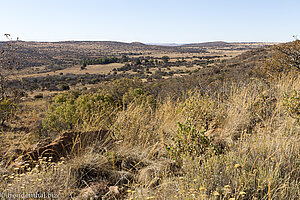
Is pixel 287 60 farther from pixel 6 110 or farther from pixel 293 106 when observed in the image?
pixel 6 110

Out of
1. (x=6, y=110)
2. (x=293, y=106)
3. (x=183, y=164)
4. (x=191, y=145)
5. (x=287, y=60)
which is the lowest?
(x=6, y=110)

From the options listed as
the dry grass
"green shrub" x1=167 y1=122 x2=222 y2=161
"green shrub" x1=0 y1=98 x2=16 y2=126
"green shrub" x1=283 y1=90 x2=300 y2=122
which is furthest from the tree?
"green shrub" x1=0 y1=98 x2=16 y2=126

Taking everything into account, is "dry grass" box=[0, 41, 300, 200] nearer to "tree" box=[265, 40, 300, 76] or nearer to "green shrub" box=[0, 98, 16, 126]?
"green shrub" box=[0, 98, 16, 126]

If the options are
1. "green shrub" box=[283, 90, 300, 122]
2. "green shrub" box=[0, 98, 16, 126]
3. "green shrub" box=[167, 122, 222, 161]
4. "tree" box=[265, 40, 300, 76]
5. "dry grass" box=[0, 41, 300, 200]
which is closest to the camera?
"dry grass" box=[0, 41, 300, 200]

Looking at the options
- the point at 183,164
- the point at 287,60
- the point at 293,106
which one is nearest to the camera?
the point at 183,164

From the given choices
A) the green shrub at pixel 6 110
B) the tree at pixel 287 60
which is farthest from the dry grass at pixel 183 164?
the tree at pixel 287 60

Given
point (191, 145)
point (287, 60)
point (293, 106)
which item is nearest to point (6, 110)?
point (191, 145)

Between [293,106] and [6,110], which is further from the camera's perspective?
[6,110]

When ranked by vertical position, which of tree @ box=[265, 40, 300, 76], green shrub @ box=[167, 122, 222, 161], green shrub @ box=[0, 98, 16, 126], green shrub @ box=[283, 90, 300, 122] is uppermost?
tree @ box=[265, 40, 300, 76]

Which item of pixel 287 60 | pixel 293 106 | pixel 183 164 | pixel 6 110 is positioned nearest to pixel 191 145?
pixel 183 164

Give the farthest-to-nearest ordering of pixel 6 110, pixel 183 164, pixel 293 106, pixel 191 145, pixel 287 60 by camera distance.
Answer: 1. pixel 287 60
2. pixel 6 110
3. pixel 293 106
4. pixel 191 145
5. pixel 183 164

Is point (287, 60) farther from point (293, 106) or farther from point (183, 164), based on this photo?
point (183, 164)

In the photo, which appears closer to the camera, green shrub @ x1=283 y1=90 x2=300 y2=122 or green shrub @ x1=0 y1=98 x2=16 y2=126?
green shrub @ x1=283 y1=90 x2=300 y2=122

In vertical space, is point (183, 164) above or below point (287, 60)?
below
